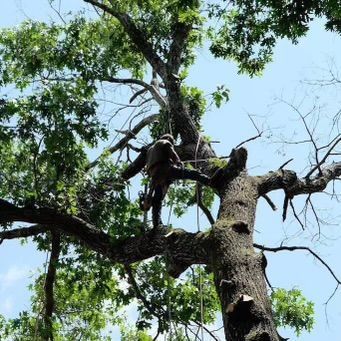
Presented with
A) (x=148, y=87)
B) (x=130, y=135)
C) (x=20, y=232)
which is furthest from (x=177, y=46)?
(x=20, y=232)

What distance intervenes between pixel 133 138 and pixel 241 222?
290cm

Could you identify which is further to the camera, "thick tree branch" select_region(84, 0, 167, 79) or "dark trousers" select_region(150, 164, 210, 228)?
"thick tree branch" select_region(84, 0, 167, 79)

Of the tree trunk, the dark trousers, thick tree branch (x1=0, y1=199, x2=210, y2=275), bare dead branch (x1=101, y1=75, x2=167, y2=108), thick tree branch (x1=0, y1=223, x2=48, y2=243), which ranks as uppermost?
bare dead branch (x1=101, y1=75, x2=167, y2=108)

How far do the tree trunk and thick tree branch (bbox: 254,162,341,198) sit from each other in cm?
39

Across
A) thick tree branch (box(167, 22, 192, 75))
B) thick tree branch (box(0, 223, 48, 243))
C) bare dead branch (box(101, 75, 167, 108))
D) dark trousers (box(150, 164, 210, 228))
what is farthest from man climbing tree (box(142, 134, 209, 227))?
thick tree branch (box(167, 22, 192, 75))

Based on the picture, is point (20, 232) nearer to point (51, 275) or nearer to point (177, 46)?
point (51, 275)

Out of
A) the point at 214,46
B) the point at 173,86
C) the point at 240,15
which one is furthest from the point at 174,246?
the point at 214,46

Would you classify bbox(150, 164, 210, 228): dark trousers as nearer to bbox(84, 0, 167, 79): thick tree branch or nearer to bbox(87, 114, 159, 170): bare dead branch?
bbox(87, 114, 159, 170): bare dead branch

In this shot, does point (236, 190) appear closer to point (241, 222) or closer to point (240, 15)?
point (241, 222)

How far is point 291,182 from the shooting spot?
512cm

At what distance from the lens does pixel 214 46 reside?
308 inches

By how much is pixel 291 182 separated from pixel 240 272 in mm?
1774

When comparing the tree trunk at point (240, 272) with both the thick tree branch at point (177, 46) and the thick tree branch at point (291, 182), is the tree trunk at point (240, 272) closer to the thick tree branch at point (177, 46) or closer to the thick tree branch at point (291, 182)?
the thick tree branch at point (291, 182)

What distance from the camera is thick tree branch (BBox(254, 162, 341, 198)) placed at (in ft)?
16.2
